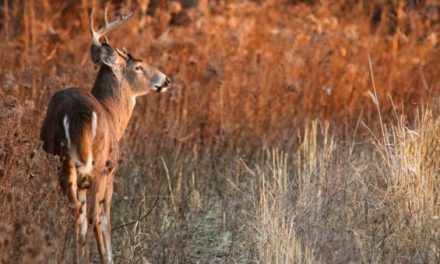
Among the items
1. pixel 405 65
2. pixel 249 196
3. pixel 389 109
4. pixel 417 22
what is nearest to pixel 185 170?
pixel 249 196

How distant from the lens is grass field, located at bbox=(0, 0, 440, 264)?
237 inches

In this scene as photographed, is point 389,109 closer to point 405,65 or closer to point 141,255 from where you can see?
point 405,65

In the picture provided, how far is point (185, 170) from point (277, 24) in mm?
4557

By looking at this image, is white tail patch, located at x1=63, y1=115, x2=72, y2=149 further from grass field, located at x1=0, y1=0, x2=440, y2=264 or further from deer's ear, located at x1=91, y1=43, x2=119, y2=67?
deer's ear, located at x1=91, y1=43, x2=119, y2=67

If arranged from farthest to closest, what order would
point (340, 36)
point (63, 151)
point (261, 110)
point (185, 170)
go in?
1. point (340, 36)
2. point (261, 110)
3. point (185, 170)
4. point (63, 151)

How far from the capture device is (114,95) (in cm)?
773

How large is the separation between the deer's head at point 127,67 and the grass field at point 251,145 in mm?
704

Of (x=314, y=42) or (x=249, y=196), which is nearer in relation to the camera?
(x=249, y=196)

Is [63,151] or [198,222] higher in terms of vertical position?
[63,151]

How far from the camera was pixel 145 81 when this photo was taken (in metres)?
8.00

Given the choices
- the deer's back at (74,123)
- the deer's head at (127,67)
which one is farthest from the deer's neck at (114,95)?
the deer's back at (74,123)

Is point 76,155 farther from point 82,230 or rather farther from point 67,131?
point 82,230

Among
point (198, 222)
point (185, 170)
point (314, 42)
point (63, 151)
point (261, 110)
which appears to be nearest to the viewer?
point (63, 151)

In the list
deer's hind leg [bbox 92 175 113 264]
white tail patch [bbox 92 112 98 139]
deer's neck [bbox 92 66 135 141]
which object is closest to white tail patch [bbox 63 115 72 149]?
white tail patch [bbox 92 112 98 139]
